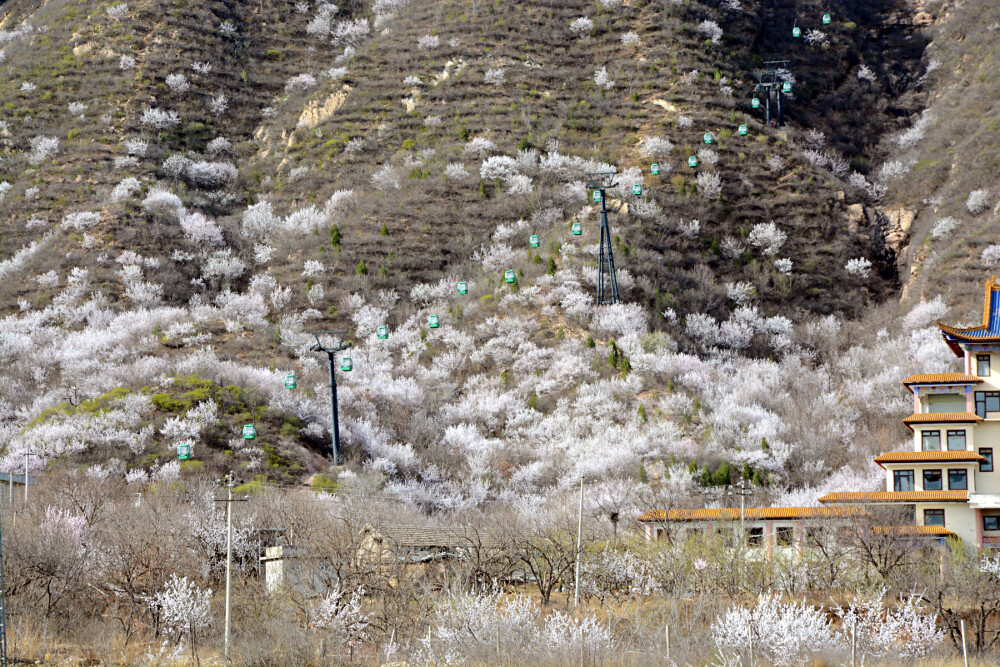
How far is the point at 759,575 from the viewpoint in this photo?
37094 millimetres

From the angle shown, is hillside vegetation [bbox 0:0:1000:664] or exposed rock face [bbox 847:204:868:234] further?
exposed rock face [bbox 847:204:868:234]

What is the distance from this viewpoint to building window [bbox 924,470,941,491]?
134 feet

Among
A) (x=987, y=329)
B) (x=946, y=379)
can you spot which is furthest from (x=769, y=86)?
(x=946, y=379)

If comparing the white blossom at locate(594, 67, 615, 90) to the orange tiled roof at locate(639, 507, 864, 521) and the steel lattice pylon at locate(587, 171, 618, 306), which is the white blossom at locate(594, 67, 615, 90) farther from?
the orange tiled roof at locate(639, 507, 864, 521)

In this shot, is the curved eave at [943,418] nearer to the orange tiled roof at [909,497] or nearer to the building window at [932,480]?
the building window at [932,480]

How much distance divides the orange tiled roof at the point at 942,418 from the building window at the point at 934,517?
3329 millimetres

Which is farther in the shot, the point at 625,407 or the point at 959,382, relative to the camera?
the point at 625,407

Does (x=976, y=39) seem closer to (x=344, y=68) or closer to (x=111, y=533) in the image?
(x=344, y=68)

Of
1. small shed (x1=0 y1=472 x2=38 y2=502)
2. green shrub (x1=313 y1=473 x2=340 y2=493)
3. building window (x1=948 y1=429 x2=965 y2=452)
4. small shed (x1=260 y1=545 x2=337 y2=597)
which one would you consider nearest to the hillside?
green shrub (x1=313 y1=473 x2=340 y2=493)

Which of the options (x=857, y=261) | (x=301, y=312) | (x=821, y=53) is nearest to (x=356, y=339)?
(x=301, y=312)

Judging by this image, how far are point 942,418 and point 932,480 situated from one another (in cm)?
223

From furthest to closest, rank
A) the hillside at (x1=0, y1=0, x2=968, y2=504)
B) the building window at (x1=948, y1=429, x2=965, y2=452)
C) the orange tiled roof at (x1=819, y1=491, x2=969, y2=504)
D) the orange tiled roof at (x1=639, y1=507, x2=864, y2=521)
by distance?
the hillside at (x1=0, y1=0, x2=968, y2=504)
the building window at (x1=948, y1=429, x2=965, y2=452)
the orange tiled roof at (x1=819, y1=491, x2=969, y2=504)
the orange tiled roof at (x1=639, y1=507, x2=864, y2=521)

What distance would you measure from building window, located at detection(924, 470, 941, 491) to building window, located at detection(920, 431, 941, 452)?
3.26 ft

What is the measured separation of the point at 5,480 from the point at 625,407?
24.1 m
